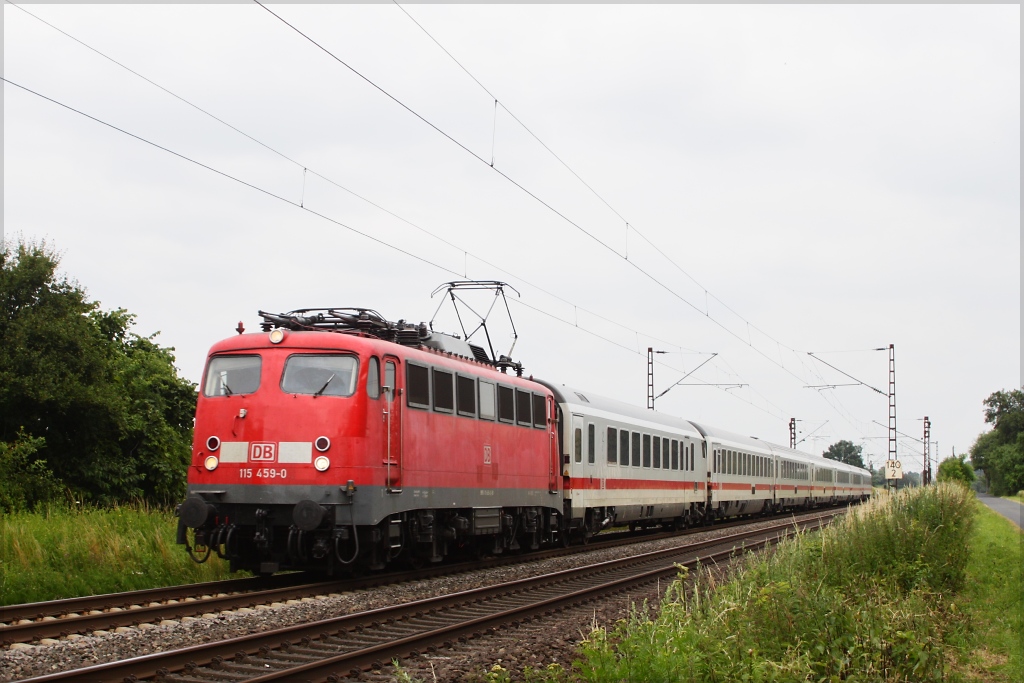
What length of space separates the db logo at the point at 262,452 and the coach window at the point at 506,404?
5148 mm

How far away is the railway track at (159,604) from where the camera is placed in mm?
9617

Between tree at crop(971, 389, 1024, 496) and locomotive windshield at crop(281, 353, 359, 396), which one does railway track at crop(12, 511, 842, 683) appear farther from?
tree at crop(971, 389, 1024, 496)

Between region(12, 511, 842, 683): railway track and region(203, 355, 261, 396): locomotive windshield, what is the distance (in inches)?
155

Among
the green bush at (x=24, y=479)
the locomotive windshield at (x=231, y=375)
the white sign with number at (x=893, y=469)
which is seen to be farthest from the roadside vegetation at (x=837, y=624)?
the white sign with number at (x=893, y=469)

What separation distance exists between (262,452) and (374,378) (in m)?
1.70

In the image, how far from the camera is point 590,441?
74.5ft

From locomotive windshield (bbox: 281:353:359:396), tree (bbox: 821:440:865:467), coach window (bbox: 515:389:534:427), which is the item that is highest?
locomotive windshield (bbox: 281:353:359:396)

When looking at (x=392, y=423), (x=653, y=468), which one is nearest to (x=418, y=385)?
(x=392, y=423)

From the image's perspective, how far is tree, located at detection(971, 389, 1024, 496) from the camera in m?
103

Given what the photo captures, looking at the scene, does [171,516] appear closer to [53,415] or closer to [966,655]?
[966,655]

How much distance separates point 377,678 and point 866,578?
24.7 ft

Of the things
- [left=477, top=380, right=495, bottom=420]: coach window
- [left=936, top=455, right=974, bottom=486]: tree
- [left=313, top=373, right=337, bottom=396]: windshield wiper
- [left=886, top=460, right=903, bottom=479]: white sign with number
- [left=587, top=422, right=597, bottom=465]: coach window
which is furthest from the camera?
[left=936, top=455, right=974, bottom=486]: tree

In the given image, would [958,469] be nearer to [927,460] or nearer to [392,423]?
[927,460]

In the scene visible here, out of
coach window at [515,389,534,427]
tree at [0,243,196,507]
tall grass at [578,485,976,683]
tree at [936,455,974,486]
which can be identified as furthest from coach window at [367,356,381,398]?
tree at [936,455,974,486]
